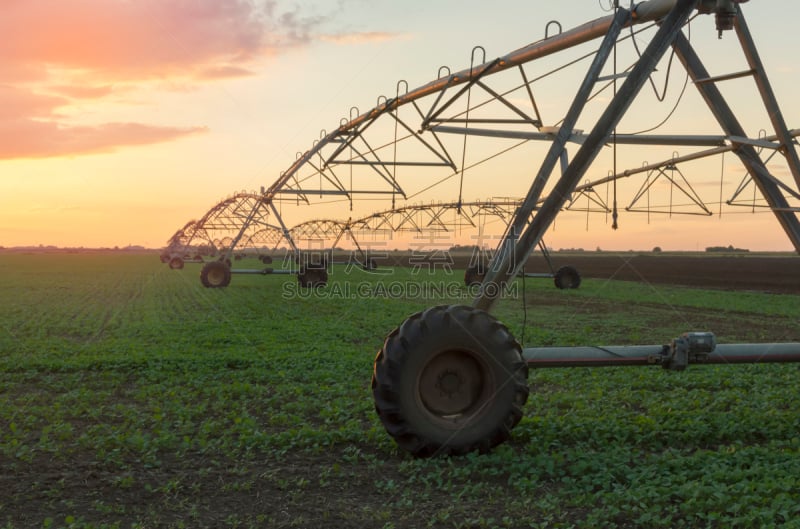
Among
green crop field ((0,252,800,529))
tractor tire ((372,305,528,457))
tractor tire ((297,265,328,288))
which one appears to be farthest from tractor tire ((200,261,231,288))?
tractor tire ((372,305,528,457))

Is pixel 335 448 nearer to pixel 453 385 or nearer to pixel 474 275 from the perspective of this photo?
pixel 453 385

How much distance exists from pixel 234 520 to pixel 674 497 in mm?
2878

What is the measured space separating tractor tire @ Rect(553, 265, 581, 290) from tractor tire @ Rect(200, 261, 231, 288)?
13.8m

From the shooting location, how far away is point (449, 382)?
5.59 m

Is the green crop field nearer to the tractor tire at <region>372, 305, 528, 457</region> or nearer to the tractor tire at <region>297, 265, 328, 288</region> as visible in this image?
the tractor tire at <region>372, 305, 528, 457</region>

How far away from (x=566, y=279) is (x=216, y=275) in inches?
580

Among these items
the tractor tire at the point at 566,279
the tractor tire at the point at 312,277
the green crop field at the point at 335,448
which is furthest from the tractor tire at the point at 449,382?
the tractor tire at the point at 566,279

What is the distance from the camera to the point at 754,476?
5230 mm

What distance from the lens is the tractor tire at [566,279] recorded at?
30.1 meters

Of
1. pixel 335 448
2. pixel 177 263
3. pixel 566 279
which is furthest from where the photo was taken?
pixel 177 263

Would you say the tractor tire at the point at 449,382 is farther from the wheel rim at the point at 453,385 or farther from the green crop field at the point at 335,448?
the green crop field at the point at 335,448

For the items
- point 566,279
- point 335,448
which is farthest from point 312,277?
point 335,448

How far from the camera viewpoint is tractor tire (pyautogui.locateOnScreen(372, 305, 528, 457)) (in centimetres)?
536

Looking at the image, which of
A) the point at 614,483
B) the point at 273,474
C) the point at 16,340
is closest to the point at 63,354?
the point at 16,340
